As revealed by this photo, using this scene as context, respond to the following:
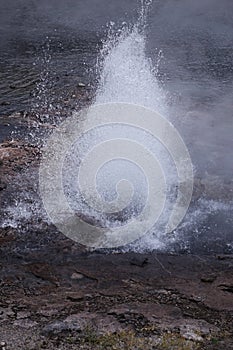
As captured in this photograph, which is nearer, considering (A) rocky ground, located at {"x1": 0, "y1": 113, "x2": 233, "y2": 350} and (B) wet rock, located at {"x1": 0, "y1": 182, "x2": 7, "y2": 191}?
(A) rocky ground, located at {"x1": 0, "y1": 113, "x2": 233, "y2": 350}

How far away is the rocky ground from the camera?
4.80 meters

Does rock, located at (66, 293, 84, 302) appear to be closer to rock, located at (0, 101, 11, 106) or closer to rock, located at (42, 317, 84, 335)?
rock, located at (42, 317, 84, 335)

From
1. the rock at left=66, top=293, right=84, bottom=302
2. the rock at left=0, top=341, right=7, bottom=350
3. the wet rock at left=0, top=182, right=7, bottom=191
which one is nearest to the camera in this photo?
the rock at left=0, top=341, right=7, bottom=350

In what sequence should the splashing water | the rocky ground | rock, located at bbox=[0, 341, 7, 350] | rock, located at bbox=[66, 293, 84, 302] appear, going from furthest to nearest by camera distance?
the splashing water, rock, located at bbox=[66, 293, 84, 302], the rocky ground, rock, located at bbox=[0, 341, 7, 350]

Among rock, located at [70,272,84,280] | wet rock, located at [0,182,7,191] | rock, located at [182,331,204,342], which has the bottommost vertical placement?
rock, located at [70,272,84,280]

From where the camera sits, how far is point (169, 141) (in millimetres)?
7949

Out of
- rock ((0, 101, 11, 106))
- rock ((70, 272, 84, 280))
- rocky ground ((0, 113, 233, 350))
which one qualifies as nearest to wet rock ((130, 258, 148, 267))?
rocky ground ((0, 113, 233, 350))

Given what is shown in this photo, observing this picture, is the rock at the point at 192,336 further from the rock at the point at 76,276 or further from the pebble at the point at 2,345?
the pebble at the point at 2,345

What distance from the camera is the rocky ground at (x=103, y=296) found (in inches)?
189

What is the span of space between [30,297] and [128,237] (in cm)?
138

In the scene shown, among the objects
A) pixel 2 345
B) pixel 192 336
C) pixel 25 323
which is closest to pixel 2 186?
pixel 25 323

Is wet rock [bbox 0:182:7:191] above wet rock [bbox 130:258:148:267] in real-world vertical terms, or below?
above

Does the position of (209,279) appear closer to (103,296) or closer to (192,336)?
(192,336)

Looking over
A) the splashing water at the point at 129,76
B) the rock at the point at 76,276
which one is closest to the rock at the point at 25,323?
the rock at the point at 76,276
